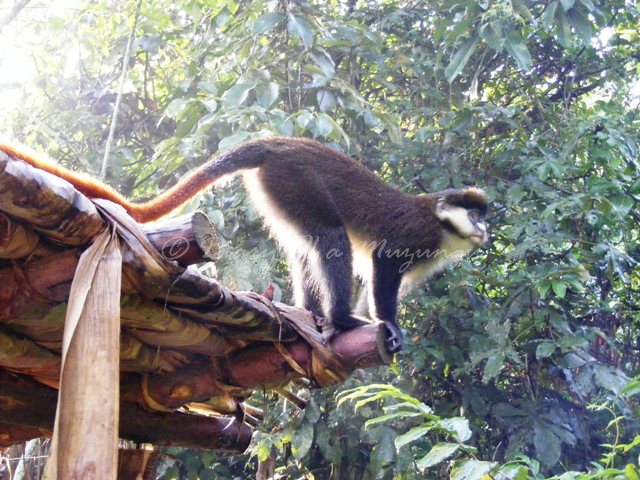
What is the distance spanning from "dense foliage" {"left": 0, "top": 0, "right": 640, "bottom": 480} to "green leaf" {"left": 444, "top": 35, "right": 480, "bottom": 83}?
0.01m

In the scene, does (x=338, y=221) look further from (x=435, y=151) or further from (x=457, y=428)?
(x=435, y=151)

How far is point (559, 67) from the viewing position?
6438 mm

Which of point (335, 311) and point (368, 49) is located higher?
point (368, 49)

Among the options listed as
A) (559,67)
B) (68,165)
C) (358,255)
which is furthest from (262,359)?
(559,67)

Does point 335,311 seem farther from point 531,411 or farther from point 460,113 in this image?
point 460,113

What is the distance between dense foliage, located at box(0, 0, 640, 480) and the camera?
15.6 ft

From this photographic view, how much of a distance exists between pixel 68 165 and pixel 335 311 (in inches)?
160

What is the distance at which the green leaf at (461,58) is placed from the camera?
199 inches

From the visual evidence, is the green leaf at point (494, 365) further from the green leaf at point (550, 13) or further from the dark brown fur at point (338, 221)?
the green leaf at point (550, 13)

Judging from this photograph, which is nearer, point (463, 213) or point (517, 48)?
point (463, 213)

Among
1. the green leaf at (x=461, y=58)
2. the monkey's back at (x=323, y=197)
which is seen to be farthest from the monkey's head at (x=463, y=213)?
the green leaf at (x=461, y=58)

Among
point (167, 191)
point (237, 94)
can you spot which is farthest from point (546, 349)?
point (167, 191)

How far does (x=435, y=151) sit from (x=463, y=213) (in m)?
1.51

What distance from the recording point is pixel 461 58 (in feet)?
16.7
